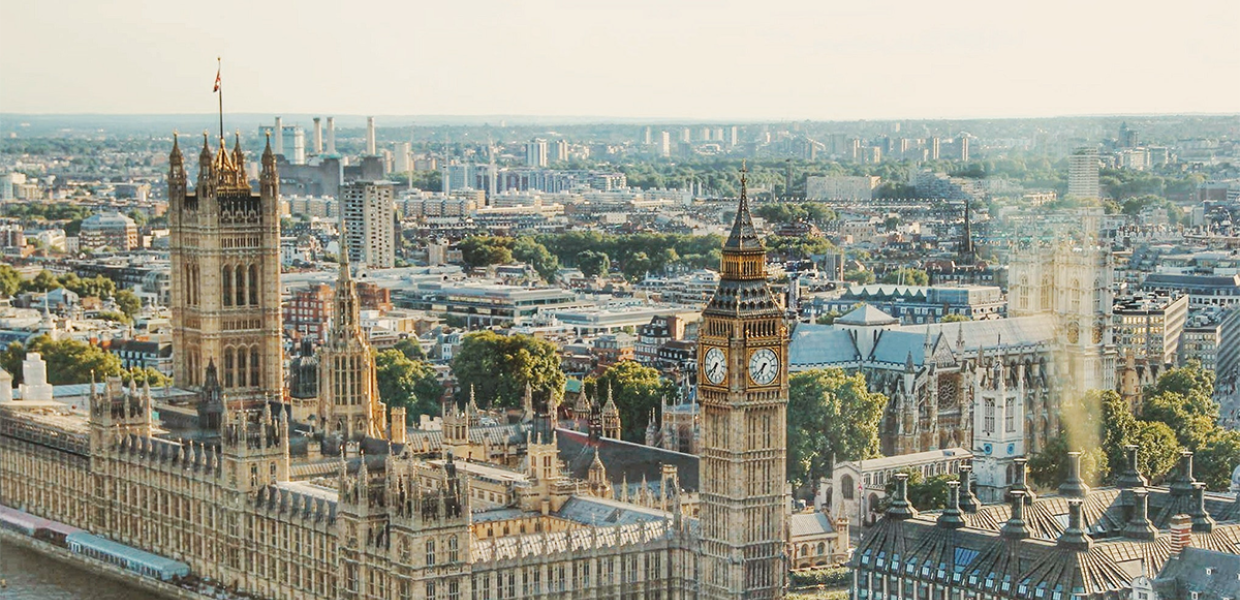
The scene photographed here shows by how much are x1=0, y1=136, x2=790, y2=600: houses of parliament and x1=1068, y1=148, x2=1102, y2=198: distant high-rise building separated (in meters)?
29.6

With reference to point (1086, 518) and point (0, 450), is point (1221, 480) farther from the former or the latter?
point (0, 450)

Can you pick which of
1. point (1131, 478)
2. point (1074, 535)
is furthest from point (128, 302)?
point (1074, 535)

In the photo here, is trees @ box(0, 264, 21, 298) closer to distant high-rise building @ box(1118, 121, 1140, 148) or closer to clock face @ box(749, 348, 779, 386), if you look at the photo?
distant high-rise building @ box(1118, 121, 1140, 148)

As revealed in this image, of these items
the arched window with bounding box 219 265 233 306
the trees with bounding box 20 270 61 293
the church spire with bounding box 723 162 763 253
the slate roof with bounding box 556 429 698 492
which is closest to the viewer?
the church spire with bounding box 723 162 763 253

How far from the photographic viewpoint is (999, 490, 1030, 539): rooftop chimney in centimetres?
5725

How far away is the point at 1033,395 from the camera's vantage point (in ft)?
288

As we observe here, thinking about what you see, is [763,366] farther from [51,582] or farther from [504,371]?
[504,371]

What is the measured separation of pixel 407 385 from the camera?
4237 inches

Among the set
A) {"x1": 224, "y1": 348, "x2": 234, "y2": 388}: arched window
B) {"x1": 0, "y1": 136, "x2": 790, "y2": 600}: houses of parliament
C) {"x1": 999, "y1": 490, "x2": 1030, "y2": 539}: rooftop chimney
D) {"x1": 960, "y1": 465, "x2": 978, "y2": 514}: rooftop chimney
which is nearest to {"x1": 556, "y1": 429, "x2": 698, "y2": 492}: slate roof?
{"x1": 0, "y1": 136, "x2": 790, "y2": 600}: houses of parliament

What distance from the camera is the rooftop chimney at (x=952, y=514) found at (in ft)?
194

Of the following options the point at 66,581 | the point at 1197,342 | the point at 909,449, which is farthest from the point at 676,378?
the point at 66,581

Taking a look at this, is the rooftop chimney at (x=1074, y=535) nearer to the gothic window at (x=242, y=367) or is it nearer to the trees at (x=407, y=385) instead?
the gothic window at (x=242, y=367)

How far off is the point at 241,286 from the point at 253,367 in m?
3.40

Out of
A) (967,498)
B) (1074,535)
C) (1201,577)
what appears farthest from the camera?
(967,498)
